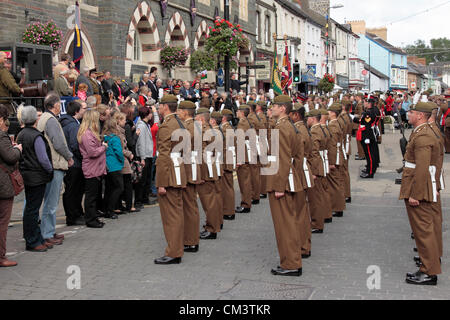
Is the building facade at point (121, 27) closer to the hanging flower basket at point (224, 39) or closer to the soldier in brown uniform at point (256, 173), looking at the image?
the hanging flower basket at point (224, 39)

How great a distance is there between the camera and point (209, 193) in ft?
30.1

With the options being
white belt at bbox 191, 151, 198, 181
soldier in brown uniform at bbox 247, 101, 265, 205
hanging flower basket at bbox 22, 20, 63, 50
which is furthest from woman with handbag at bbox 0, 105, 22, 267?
hanging flower basket at bbox 22, 20, 63, 50

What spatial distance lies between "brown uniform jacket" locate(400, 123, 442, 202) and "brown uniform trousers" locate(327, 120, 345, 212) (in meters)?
3.81

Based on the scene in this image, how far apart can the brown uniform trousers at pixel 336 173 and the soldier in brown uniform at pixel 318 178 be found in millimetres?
647

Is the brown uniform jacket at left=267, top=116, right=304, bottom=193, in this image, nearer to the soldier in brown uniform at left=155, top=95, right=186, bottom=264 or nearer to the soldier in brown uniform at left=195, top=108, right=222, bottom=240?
the soldier in brown uniform at left=155, top=95, right=186, bottom=264

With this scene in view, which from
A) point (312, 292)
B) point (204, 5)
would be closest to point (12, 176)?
point (312, 292)

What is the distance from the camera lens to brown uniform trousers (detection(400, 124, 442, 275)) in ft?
21.5

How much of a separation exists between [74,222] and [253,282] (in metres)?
4.58

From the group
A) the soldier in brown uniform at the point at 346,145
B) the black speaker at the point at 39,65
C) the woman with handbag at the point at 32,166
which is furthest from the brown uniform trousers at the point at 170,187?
the black speaker at the point at 39,65

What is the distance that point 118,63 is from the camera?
67.1 feet

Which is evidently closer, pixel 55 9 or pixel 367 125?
pixel 367 125

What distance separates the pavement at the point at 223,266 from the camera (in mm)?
6168

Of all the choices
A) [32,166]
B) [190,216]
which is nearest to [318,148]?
[190,216]
